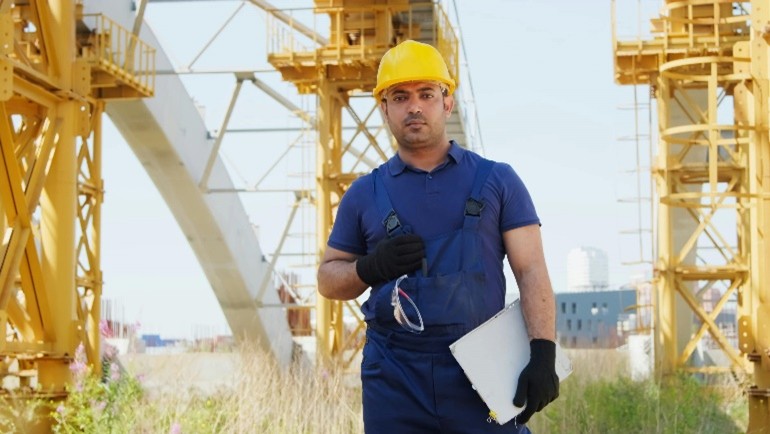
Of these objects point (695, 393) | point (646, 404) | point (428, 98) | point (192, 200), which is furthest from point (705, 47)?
point (428, 98)

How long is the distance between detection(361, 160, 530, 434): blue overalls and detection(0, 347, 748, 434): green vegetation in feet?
9.01

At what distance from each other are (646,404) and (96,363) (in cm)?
903

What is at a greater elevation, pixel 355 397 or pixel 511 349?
pixel 511 349

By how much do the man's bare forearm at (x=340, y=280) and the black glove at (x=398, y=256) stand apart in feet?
0.61

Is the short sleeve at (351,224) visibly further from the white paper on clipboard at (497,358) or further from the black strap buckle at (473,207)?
the white paper on clipboard at (497,358)

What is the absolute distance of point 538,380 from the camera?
382cm

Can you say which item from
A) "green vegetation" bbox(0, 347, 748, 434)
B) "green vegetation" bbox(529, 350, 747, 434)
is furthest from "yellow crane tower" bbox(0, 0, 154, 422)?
"green vegetation" bbox(529, 350, 747, 434)

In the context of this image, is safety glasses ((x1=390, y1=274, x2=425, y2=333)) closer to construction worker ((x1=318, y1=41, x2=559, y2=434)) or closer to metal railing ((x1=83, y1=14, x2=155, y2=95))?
construction worker ((x1=318, y1=41, x2=559, y2=434))

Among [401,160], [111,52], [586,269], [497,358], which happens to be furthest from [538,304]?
[586,269]

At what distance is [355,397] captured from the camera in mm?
13445

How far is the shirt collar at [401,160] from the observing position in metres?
4.05

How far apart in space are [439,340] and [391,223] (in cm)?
37

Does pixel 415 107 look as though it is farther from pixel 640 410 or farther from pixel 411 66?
pixel 640 410

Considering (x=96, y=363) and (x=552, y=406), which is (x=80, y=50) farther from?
(x=552, y=406)
